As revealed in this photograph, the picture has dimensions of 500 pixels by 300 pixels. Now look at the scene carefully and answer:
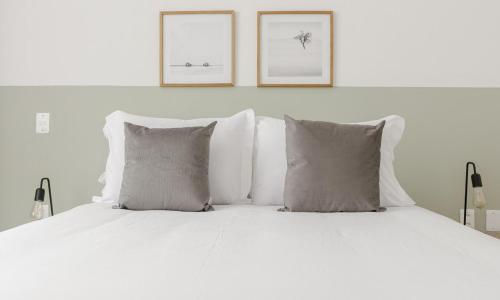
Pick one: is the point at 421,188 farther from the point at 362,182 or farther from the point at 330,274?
the point at 330,274

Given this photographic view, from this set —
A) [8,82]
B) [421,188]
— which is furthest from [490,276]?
[8,82]

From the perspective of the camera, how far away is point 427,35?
257 centimetres

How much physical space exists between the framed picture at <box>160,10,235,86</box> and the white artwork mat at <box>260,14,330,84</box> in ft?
0.62

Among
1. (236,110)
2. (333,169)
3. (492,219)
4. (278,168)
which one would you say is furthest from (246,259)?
(492,219)

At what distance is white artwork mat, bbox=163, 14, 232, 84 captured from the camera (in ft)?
8.60

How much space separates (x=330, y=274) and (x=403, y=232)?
0.60 meters

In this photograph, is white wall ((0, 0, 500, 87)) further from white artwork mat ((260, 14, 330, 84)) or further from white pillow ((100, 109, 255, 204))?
white pillow ((100, 109, 255, 204))

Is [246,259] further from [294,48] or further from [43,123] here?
[43,123]

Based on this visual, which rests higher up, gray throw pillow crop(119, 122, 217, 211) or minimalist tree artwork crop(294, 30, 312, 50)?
minimalist tree artwork crop(294, 30, 312, 50)

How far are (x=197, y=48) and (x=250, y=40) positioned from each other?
29 centimetres

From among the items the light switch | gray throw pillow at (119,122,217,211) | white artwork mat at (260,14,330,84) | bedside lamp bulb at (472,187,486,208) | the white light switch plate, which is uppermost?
white artwork mat at (260,14,330,84)

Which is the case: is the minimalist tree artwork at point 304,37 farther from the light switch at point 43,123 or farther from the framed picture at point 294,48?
the light switch at point 43,123

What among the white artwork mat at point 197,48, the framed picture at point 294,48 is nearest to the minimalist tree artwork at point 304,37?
the framed picture at point 294,48

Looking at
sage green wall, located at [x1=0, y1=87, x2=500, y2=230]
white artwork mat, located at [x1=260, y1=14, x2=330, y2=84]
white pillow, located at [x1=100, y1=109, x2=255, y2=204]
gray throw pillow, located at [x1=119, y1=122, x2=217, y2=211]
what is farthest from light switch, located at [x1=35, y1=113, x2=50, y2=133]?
white artwork mat, located at [x1=260, y1=14, x2=330, y2=84]
